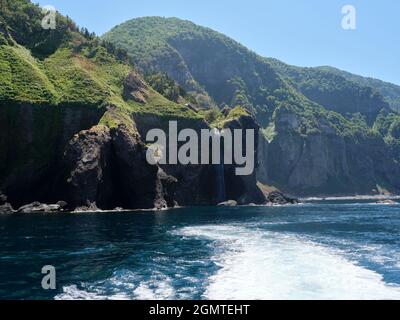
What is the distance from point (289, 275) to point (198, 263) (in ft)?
29.2

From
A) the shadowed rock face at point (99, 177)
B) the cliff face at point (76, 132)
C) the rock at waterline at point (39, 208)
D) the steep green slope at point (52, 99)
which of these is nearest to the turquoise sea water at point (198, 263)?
the rock at waterline at point (39, 208)

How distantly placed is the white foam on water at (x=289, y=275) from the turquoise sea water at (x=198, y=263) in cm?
6

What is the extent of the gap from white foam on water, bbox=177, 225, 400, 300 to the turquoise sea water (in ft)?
0.21

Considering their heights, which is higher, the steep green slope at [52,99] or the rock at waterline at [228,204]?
the steep green slope at [52,99]

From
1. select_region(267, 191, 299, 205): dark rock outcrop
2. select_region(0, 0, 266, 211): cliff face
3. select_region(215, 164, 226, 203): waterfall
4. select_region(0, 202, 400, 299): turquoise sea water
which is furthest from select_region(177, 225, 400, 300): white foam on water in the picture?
select_region(267, 191, 299, 205): dark rock outcrop

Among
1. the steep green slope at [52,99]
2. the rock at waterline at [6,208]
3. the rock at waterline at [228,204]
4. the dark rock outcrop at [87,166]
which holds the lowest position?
the rock at waterline at [228,204]

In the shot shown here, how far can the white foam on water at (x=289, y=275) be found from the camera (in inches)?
1081

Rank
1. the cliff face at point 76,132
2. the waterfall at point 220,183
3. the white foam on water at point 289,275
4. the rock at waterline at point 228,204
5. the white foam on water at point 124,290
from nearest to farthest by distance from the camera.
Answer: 1. the white foam on water at point 124,290
2. the white foam on water at point 289,275
3. the cliff face at point 76,132
4. the rock at waterline at point 228,204
5. the waterfall at point 220,183

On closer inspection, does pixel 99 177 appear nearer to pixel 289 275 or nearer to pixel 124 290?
pixel 289 275

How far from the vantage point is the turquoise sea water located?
28125mm

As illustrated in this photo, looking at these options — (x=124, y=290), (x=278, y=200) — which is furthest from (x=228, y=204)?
(x=124, y=290)

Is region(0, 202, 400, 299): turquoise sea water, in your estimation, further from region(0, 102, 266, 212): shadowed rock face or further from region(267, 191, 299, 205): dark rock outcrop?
region(267, 191, 299, 205): dark rock outcrop

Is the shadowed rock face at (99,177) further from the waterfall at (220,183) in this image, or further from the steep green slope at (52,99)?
the waterfall at (220,183)
